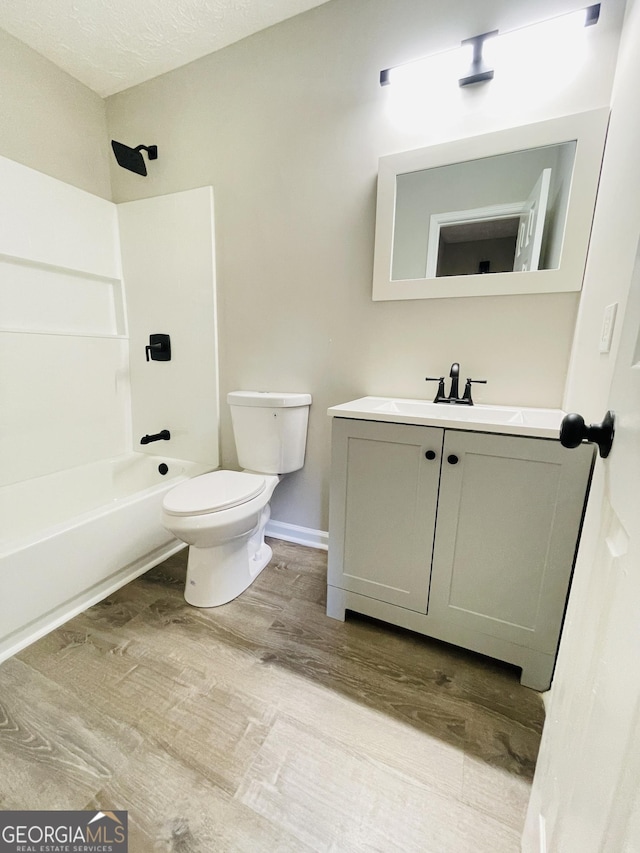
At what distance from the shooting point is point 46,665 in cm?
115

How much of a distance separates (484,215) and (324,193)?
71cm

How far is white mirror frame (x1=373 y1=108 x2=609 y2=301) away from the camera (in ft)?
3.81

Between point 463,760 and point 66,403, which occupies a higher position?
point 66,403

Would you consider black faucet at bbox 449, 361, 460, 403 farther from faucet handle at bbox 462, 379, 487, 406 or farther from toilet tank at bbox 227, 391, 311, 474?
toilet tank at bbox 227, 391, 311, 474

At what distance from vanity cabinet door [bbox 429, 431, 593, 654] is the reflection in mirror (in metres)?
0.77

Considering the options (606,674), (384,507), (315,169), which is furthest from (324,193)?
(606,674)

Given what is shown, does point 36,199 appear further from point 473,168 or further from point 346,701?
point 346,701

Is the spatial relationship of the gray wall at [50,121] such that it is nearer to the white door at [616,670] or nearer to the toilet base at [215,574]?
the toilet base at [215,574]

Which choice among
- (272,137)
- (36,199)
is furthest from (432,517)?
(36,199)

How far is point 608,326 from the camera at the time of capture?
922 millimetres

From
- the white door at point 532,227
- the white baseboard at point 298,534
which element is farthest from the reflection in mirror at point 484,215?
the white baseboard at point 298,534

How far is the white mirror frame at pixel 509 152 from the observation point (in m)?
1.16

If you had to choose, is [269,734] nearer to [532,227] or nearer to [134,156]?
[532,227]

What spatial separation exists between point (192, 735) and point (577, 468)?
4.27ft
